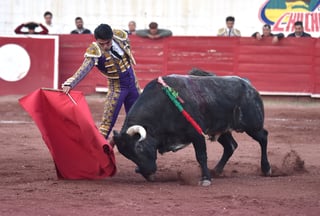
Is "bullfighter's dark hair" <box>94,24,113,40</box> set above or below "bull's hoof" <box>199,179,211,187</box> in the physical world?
above

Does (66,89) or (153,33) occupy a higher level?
(66,89)

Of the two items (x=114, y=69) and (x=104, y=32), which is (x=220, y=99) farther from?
(x=104, y=32)

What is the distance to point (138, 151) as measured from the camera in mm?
6016

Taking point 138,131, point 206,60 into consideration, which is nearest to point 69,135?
point 138,131

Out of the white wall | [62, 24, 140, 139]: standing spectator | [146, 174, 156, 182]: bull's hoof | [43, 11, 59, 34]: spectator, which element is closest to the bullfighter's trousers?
[62, 24, 140, 139]: standing spectator

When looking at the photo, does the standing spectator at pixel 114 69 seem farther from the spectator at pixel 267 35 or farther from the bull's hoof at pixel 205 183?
the spectator at pixel 267 35

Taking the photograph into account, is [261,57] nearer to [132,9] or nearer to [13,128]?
[132,9]

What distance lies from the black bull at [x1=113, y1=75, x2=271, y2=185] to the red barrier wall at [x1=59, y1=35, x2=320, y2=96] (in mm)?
6710

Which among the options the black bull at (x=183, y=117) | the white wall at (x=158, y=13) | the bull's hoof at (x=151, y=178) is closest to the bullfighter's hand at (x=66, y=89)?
the black bull at (x=183, y=117)

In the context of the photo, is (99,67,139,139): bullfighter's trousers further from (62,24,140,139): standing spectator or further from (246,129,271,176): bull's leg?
(246,129,271,176): bull's leg

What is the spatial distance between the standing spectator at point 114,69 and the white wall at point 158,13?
849cm

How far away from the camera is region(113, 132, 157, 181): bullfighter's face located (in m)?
5.96

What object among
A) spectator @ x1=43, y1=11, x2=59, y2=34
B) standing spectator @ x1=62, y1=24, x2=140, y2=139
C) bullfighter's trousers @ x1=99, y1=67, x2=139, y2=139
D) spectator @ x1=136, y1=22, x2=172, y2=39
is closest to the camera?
standing spectator @ x1=62, y1=24, x2=140, y2=139

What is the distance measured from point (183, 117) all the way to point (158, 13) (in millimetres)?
9127
